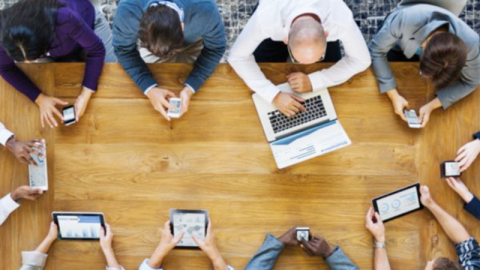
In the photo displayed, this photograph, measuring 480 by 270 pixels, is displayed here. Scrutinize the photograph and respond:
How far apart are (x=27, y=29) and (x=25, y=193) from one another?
2.27 ft

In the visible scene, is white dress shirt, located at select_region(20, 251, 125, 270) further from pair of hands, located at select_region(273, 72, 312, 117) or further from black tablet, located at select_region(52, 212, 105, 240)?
pair of hands, located at select_region(273, 72, 312, 117)

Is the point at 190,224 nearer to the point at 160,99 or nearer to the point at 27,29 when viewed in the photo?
the point at 160,99

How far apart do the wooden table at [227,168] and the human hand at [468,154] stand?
0.04 metres

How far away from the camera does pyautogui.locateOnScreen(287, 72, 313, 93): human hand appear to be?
1920 millimetres

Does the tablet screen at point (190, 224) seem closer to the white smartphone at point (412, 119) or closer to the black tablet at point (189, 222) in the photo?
the black tablet at point (189, 222)

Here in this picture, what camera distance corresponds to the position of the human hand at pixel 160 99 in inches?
75.9

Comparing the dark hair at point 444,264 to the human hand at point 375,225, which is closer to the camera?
the dark hair at point 444,264

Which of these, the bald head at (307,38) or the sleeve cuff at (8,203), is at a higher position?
the bald head at (307,38)

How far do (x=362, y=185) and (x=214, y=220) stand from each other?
1.94 ft

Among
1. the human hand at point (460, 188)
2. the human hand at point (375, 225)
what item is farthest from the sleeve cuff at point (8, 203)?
the human hand at point (460, 188)

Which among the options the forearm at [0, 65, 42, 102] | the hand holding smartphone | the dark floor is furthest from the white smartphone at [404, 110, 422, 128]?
the forearm at [0, 65, 42, 102]

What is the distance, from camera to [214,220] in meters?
1.99

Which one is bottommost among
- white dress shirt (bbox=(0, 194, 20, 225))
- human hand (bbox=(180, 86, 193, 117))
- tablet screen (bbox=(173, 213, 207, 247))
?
tablet screen (bbox=(173, 213, 207, 247))

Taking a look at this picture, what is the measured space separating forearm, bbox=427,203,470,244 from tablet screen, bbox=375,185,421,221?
0.06 m
